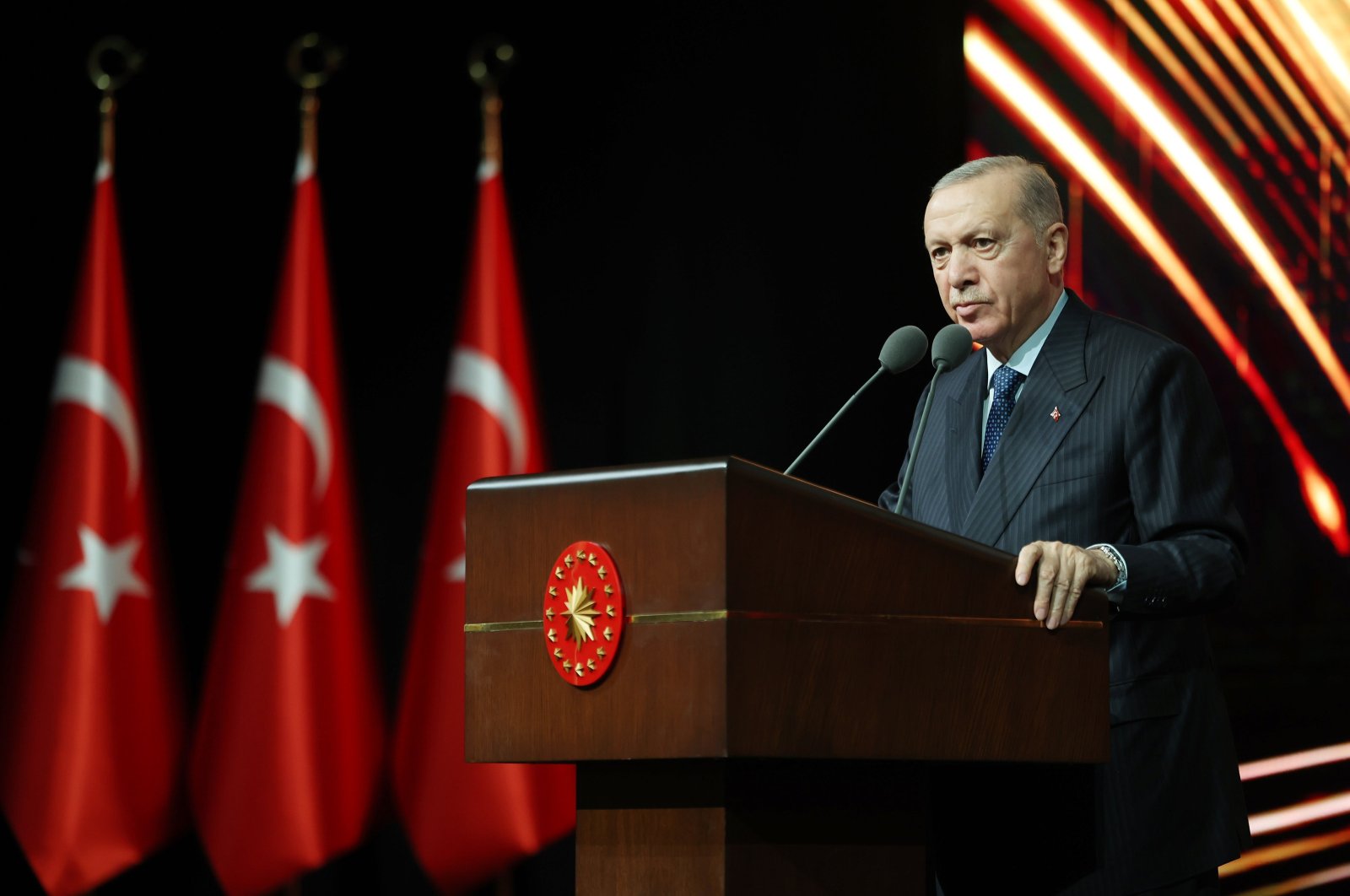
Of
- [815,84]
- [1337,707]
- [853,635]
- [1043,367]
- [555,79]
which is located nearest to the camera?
[853,635]

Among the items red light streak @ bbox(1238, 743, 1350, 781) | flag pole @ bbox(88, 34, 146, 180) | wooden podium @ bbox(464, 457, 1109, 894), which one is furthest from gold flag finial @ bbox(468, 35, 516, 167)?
wooden podium @ bbox(464, 457, 1109, 894)

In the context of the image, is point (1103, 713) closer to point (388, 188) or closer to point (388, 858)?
point (388, 858)

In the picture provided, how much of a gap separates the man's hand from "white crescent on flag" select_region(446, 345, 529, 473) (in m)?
2.29

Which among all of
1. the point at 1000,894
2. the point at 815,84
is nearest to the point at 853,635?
the point at 1000,894

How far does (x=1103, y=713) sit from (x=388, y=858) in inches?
102

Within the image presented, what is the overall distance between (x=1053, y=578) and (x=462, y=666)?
2.31m

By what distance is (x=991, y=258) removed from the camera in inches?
73.9

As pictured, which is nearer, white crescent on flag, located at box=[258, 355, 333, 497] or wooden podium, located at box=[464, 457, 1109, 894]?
wooden podium, located at box=[464, 457, 1109, 894]

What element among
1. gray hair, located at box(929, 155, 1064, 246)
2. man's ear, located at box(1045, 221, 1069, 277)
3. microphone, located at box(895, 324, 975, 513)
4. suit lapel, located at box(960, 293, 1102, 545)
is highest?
gray hair, located at box(929, 155, 1064, 246)

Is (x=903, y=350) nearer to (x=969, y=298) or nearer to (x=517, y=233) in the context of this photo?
(x=969, y=298)

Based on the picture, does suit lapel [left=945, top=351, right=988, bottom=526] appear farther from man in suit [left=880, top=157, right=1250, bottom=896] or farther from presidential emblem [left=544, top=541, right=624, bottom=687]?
presidential emblem [left=544, top=541, right=624, bottom=687]

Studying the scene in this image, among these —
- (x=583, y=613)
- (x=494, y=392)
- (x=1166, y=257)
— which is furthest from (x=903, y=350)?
(x=494, y=392)

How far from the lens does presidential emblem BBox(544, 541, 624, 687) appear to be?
1.26 metres

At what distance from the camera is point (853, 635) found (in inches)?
50.0
